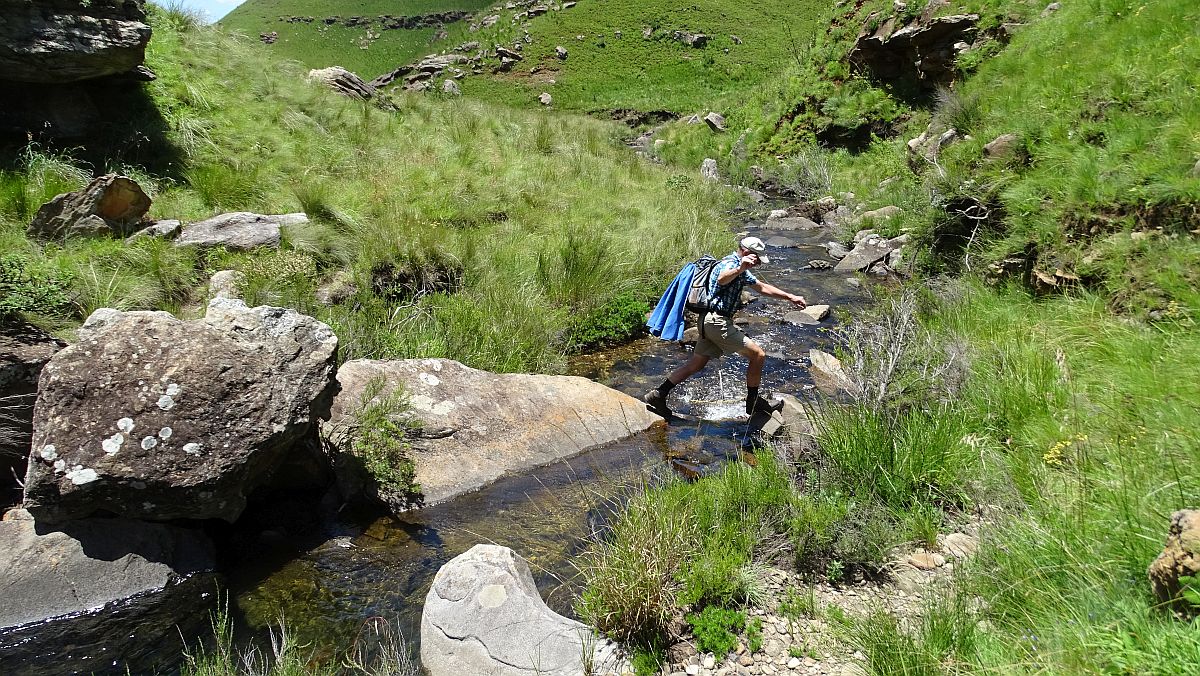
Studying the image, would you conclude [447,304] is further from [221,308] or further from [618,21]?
[618,21]

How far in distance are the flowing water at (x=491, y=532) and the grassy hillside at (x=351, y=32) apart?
5189 centimetres

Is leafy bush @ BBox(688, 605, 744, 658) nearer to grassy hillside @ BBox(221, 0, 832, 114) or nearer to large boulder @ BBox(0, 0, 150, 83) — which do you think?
large boulder @ BBox(0, 0, 150, 83)

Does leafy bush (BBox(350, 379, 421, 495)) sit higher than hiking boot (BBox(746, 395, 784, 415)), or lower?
higher

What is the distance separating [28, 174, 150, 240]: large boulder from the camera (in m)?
6.70

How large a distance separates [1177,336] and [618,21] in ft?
162

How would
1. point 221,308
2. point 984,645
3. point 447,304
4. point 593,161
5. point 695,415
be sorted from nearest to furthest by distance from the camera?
point 984,645, point 221,308, point 695,415, point 447,304, point 593,161

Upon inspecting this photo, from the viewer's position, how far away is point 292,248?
7770mm

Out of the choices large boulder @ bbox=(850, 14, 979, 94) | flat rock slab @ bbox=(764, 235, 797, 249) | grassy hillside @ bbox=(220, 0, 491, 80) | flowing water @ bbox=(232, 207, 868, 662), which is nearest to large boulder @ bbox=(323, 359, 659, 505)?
flowing water @ bbox=(232, 207, 868, 662)

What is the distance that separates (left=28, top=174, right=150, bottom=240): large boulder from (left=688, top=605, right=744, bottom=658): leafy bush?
7.38 meters

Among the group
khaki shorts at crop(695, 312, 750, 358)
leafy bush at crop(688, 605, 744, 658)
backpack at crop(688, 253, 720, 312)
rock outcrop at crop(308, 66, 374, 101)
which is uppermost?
rock outcrop at crop(308, 66, 374, 101)

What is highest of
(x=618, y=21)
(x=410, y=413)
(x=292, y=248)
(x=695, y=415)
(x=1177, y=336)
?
(x=618, y=21)

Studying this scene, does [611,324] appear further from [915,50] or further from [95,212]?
[915,50]

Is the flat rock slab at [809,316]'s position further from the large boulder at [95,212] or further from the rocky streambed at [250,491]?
the large boulder at [95,212]

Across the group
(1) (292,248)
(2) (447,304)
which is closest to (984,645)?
(2) (447,304)
